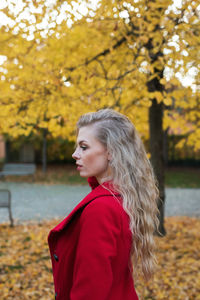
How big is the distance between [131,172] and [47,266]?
3706 millimetres

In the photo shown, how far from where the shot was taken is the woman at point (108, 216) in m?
1.18

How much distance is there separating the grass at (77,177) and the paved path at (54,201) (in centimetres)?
108

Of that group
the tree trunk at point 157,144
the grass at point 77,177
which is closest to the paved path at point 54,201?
the grass at point 77,177

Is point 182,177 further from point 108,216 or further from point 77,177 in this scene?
point 108,216

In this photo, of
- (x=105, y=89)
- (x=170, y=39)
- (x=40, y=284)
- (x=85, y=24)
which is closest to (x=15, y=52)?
(x=85, y=24)

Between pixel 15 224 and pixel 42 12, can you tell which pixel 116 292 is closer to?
pixel 42 12

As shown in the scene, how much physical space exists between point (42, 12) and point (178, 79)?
6.25 ft

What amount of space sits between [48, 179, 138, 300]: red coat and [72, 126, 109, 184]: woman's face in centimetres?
8

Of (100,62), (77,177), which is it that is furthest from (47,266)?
(77,177)

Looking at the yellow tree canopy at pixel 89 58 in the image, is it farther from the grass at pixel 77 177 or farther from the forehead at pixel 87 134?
the grass at pixel 77 177

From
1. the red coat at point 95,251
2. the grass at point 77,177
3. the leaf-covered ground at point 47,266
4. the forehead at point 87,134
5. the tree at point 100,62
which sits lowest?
the grass at point 77,177

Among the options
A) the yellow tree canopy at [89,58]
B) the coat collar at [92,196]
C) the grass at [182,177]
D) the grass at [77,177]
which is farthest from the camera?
A: the grass at [77,177]

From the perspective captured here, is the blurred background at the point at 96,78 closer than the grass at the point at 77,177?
Yes

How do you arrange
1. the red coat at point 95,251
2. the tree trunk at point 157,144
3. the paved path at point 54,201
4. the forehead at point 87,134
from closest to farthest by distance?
the red coat at point 95,251, the forehead at point 87,134, the tree trunk at point 157,144, the paved path at point 54,201
